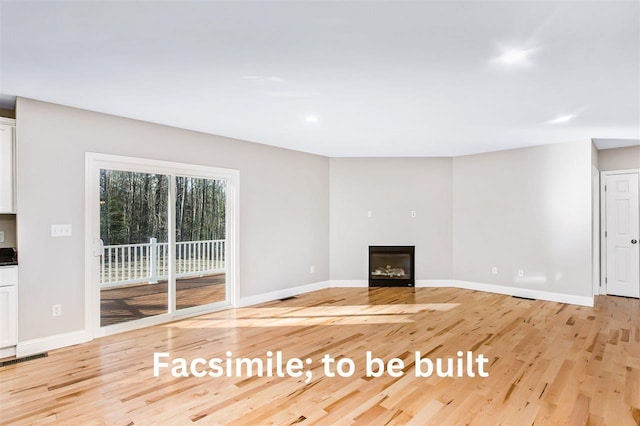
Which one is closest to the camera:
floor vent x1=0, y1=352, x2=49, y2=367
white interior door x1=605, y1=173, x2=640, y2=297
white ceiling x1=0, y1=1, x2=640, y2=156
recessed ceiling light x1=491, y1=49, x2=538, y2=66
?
white ceiling x1=0, y1=1, x2=640, y2=156

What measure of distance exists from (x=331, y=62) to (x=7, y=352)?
3951 millimetres

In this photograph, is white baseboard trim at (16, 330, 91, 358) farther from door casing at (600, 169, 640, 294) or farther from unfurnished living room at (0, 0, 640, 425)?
door casing at (600, 169, 640, 294)

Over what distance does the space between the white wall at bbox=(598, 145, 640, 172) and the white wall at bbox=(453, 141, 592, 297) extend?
1.22 m

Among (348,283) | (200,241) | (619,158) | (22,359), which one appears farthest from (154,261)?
(619,158)

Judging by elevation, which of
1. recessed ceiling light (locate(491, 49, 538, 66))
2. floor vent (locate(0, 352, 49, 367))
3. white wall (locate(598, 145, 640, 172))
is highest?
recessed ceiling light (locate(491, 49, 538, 66))

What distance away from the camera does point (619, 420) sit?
2.24 meters

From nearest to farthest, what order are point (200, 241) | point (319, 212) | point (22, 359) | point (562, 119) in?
point (22, 359) → point (562, 119) → point (200, 241) → point (319, 212)

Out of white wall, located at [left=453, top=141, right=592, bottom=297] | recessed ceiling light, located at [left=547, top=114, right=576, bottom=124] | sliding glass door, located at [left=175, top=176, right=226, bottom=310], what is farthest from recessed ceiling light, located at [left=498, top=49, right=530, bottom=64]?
sliding glass door, located at [left=175, top=176, right=226, bottom=310]

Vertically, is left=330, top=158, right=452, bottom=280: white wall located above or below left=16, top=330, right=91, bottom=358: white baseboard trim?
above

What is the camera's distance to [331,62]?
2553 mm

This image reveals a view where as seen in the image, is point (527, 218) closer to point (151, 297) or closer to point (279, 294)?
point (279, 294)

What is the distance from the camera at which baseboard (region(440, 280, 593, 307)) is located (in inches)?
203

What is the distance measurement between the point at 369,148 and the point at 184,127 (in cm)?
290

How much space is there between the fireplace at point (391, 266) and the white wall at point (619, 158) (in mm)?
3502
